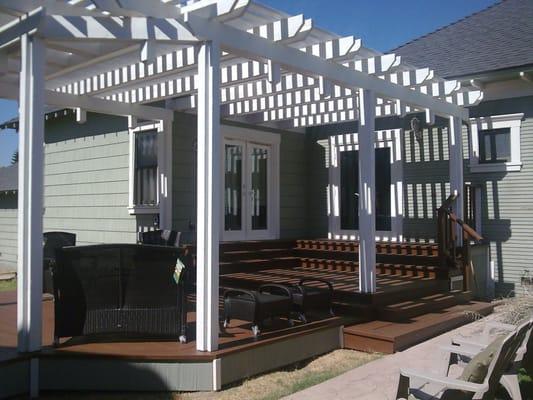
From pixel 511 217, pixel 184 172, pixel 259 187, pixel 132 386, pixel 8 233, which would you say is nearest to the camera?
pixel 132 386

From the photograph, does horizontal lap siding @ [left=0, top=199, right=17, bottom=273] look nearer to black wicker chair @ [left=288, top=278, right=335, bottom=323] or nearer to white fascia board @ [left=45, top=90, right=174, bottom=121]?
white fascia board @ [left=45, top=90, right=174, bottom=121]

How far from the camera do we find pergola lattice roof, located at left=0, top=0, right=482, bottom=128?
462 centimetres

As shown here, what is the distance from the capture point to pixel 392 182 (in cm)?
964

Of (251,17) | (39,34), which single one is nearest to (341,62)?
(251,17)

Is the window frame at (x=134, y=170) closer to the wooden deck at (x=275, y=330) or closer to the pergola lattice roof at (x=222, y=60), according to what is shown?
the pergola lattice roof at (x=222, y=60)

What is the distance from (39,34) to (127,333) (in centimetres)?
263

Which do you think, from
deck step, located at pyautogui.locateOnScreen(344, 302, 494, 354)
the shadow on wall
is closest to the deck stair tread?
deck step, located at pyautogui.locateOnScreen(344, 302, 494, 354)

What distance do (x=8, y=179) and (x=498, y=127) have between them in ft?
39.3

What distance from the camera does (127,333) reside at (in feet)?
15.8

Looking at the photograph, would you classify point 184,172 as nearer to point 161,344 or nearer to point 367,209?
point 367,209

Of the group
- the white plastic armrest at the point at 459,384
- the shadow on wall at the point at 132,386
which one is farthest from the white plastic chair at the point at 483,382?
the shadow on wall at the point at 132,386

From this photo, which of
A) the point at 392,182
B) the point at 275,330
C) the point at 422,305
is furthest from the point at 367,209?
the point at 392,182

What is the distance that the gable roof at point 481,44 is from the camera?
8906 mm

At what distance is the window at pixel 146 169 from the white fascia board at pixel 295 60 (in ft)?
11.2
